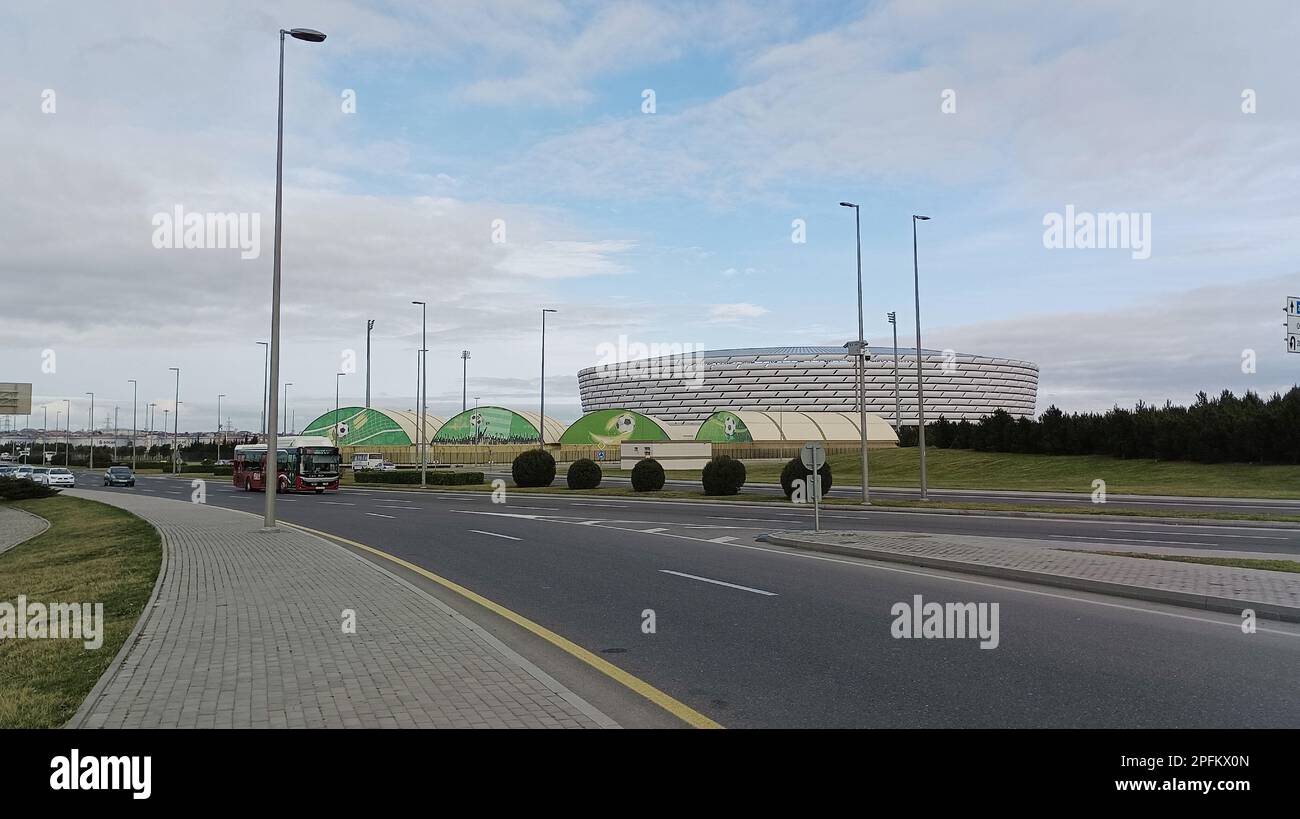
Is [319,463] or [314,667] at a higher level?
[319,463]

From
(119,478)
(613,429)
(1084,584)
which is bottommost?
(119,478)

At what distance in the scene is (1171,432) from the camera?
161ft

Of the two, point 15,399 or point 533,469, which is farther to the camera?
point 15,399

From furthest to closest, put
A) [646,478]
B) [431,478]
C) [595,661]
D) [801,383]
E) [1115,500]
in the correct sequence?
[801,383] → [431,478] → [646,478] → [1115,500] → [595,661]

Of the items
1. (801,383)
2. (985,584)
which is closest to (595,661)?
(985,584)

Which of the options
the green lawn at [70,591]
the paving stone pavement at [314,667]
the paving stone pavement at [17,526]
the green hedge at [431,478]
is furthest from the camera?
the green hedge at [431,478]

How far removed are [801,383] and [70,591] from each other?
5485 inches

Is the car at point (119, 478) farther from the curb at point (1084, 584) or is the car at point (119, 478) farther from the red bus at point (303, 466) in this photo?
the curb at point (1084, 584)

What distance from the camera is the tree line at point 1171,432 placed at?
1746 inches

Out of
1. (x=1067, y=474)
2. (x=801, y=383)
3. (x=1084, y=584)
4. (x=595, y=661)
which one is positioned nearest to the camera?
(x=595, y=661)

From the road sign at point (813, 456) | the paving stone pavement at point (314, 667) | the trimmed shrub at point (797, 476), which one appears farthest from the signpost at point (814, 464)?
the trimmed shrub at point (797, 476)

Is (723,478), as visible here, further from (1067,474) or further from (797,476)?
(1067,474)

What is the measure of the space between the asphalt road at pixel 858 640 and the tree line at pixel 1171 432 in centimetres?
3188
